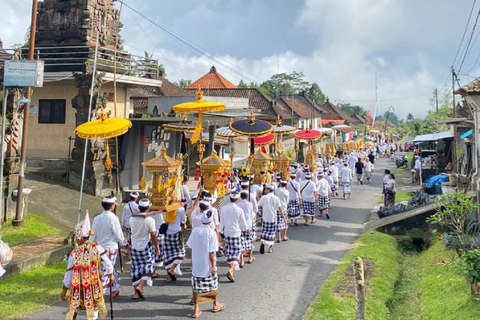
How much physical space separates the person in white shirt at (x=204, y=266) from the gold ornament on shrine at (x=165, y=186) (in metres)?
2.10

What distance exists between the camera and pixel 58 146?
1903 centimetres

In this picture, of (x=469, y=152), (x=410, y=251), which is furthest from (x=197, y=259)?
(x=469, y=152)

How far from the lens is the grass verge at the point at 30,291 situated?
7.61m

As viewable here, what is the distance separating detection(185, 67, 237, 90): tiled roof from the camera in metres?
44.0

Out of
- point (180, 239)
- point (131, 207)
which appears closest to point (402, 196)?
point (180, 239)

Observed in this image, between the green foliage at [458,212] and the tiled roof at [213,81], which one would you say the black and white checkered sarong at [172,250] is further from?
the tiled roof at [213,81]

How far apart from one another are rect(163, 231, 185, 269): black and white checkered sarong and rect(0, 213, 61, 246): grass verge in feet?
12.8

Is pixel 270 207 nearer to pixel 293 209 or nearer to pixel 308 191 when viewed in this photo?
pixel 293 209

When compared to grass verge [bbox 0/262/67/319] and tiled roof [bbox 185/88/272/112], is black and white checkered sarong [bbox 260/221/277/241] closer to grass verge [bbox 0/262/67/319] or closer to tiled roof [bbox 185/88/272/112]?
grass verge [bbox 0/262/67/319]

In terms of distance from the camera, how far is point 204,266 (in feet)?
25.1

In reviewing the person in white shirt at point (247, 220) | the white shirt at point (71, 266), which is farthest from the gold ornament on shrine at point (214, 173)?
the white shirt at point (71, 266)

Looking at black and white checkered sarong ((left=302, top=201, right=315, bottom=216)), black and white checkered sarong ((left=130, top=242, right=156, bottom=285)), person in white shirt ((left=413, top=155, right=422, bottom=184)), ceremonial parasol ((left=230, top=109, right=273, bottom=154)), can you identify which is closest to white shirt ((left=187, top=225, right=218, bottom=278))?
black and white checkered sarong ((left=130, top=242, right=156, bottom=285))

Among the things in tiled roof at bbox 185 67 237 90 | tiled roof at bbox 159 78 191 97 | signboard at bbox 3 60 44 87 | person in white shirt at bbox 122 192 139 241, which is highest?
tiled roof at bbox 185 67 237 90

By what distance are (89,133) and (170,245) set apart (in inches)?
129
